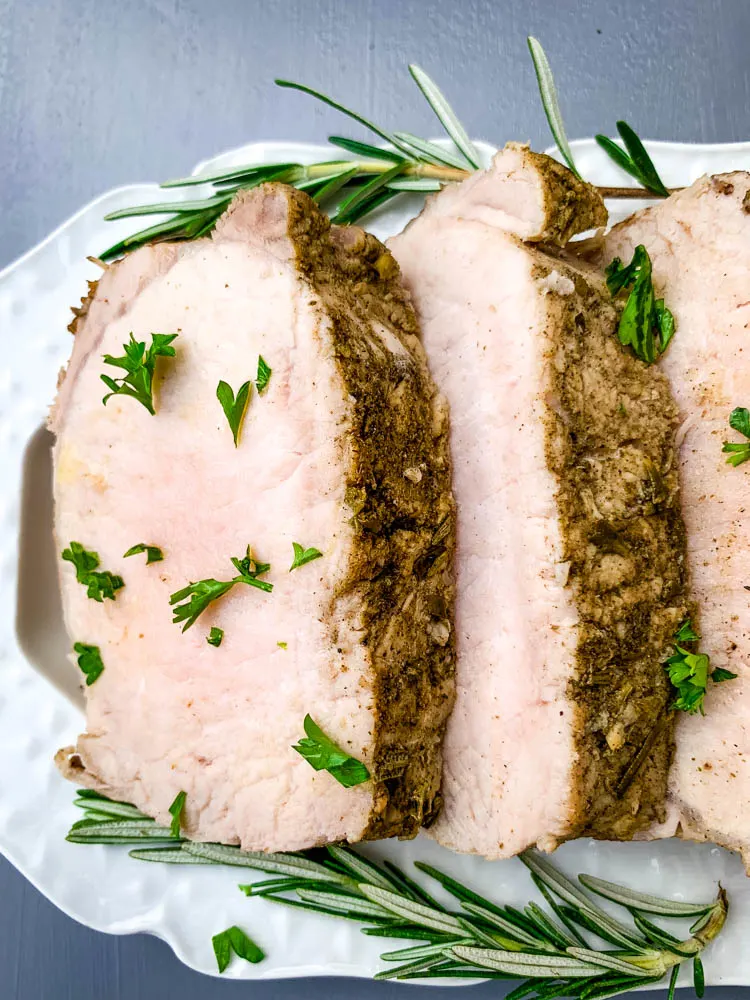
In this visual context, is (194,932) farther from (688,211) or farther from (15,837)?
(688,211)

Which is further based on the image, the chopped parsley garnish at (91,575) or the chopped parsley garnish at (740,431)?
the chopped parsley garnish at (91,575)

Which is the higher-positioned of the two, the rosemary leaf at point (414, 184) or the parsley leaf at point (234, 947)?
the rosemary leaf at point (414, 184)

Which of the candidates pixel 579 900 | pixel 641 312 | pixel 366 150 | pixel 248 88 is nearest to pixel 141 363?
pixel 366 150

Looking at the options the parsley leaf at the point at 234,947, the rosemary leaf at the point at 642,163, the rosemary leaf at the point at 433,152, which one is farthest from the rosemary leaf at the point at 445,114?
the parsley leaf at the point at 234,947

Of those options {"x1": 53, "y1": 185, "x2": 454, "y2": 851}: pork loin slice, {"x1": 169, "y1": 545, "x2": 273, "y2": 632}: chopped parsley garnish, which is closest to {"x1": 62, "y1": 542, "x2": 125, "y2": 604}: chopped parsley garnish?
{"x1": 53, "y1": 185, "x2": 454, "y2": 851}: pork loin slice

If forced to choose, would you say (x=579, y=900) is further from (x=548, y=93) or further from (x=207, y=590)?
(x=548, y=93)

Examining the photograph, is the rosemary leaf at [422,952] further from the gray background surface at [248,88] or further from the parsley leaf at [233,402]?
the parsley leaf at [233,402]

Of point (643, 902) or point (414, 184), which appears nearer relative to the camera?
point (643, 902)
